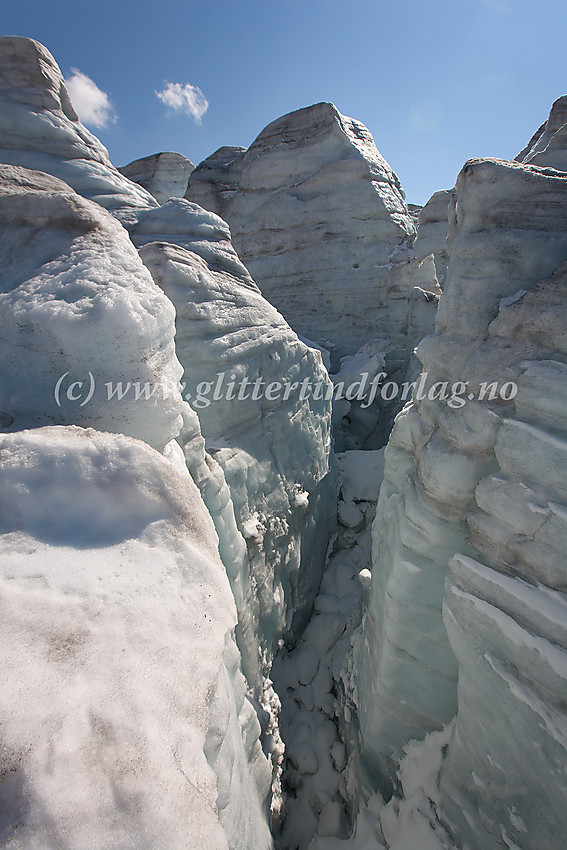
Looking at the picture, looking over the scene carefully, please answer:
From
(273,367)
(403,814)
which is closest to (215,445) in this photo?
(273,367)

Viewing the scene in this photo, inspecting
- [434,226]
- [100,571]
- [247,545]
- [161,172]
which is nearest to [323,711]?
[247,545]

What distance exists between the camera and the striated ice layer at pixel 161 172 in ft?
43.7

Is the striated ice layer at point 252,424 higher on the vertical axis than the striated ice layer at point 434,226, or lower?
lower

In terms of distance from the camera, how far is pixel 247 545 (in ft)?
10.9

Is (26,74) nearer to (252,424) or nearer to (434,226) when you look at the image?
(252,424)

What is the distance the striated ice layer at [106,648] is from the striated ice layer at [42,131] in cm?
355

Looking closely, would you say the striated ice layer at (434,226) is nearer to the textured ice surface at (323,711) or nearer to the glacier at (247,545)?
the glacier at (247,545)

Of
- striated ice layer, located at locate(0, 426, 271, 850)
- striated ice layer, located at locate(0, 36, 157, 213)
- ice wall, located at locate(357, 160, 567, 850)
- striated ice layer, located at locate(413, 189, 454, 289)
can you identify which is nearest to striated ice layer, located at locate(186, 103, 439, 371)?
striated ice layer, located at locate(413, 189, 454, 289)

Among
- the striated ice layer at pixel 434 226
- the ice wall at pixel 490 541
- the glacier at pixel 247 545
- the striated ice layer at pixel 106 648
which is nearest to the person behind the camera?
the striated ice layer at pixel 106 648

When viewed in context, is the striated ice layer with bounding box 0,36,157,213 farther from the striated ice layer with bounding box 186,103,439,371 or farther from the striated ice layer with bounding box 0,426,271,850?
the striated ice layer with bounding box 186,103,439,371

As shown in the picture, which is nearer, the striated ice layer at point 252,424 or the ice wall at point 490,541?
the ice wall at point 490,541

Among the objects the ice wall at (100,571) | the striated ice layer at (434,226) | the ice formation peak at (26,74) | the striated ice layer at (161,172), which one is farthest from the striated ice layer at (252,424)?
the striated ice layer at (161,172)

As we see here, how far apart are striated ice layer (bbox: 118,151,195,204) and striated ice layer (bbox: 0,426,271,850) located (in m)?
14.6

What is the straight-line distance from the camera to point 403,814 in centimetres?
246
